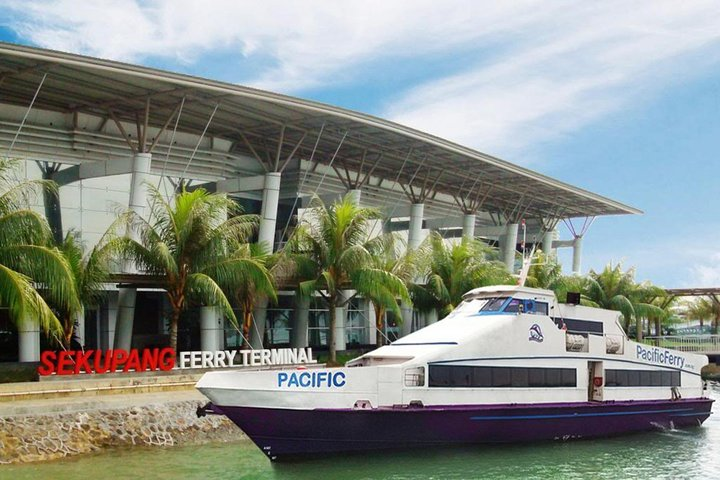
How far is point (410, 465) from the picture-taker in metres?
22.2

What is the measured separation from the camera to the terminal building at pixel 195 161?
116 ft

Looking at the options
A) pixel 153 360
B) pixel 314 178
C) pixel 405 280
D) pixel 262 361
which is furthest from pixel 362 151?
pixel 153 360

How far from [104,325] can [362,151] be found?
17.8m

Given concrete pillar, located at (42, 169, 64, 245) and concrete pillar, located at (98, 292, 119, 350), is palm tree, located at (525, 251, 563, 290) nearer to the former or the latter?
concrete pillar, located at (98, 292, 119, 350)

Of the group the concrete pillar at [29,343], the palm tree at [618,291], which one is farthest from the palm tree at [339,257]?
the palm tree at [618,291]

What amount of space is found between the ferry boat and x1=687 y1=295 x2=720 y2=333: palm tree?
2223 inches

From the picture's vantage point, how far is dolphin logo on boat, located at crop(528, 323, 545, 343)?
2634cm

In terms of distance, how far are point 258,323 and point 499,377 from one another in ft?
61.1

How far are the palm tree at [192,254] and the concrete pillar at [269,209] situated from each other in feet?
26.3

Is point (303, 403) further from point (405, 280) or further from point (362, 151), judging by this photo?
point (362, 151)

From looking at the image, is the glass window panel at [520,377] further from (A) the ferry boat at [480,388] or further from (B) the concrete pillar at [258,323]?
(B) the concrete pillar at [258,323]

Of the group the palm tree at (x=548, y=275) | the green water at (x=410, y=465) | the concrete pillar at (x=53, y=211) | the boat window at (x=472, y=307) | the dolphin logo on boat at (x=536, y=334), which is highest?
the concrete pillar at (x=53, y=211)

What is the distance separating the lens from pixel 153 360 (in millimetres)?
31094

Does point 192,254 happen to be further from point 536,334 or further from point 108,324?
point 536,334
